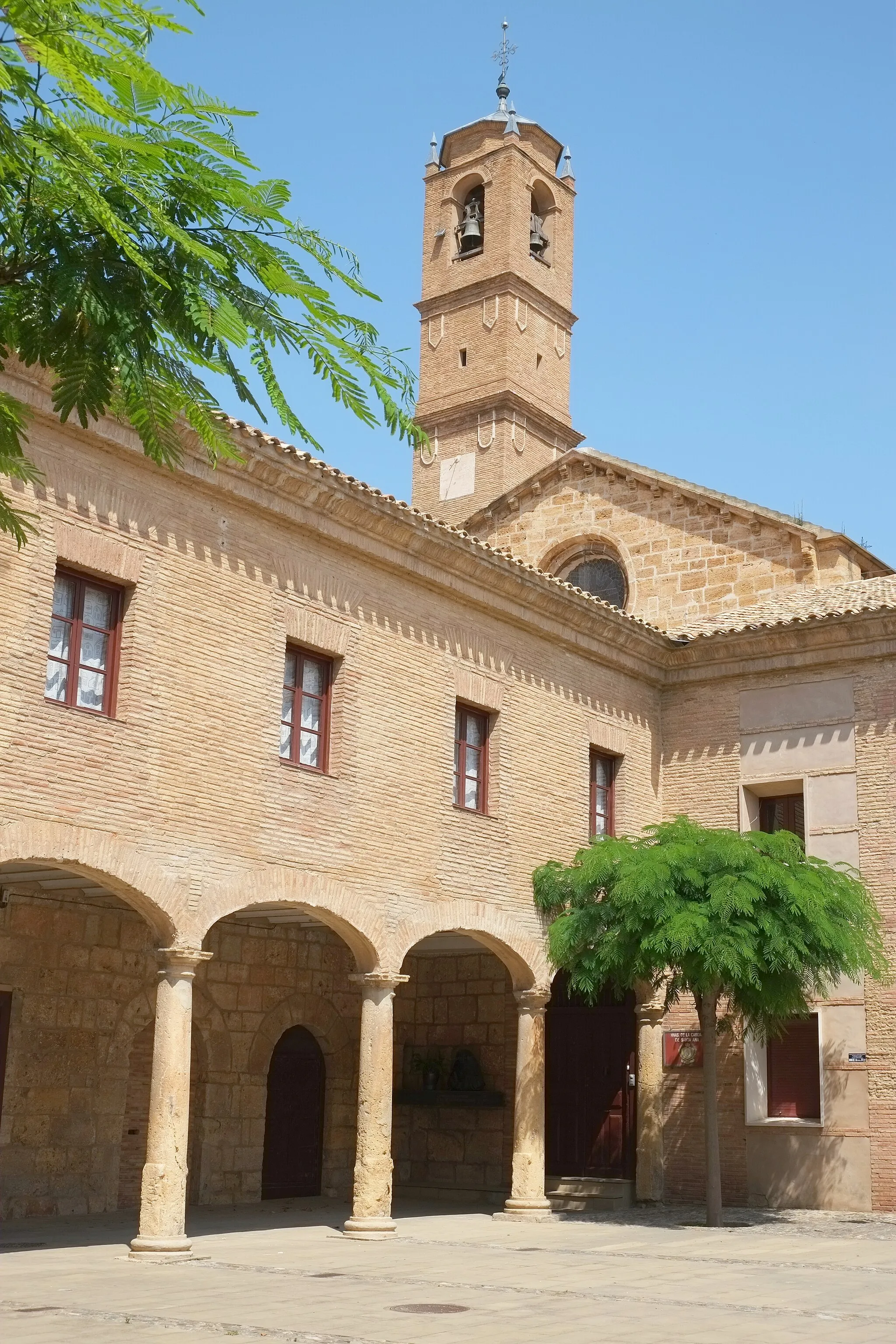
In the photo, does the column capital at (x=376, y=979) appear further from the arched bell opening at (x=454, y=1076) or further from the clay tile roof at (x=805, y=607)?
the clay tile roof at (x=805, y=607)

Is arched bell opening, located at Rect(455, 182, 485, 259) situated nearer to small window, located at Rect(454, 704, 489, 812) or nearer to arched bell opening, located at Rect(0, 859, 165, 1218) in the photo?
small window, located at Rect(454, 704, 489, 812)

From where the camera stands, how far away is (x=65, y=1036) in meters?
14.2

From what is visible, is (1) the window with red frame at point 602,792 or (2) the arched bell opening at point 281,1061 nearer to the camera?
(2) the arched bell opening at point 281,1061

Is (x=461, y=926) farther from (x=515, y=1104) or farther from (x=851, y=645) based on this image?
(x=851, y=645)

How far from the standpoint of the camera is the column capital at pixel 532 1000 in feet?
52.2

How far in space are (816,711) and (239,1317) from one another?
36.9 ft

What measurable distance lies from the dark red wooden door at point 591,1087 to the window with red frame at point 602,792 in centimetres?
207

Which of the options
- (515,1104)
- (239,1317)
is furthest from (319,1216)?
(239,1317)

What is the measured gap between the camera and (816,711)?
57.9 feet

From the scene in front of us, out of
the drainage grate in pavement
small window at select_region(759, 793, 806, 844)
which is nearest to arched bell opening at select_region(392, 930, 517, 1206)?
small window at select_region(759, 793, 806, 844)

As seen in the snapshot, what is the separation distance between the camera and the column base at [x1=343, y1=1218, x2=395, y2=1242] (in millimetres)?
13195

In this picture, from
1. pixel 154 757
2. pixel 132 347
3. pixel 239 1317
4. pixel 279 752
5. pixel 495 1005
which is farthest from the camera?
pixel 495 1005

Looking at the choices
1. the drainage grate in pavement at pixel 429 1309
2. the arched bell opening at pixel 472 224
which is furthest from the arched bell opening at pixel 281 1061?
the arched bell opening at pixel 472 224

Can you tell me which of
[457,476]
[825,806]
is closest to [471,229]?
[457,476]
